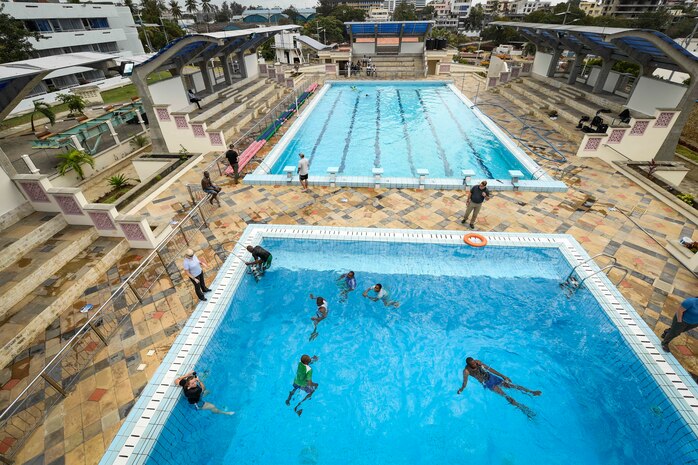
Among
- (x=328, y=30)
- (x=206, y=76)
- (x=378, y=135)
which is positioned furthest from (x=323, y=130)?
(x=328, y=30)

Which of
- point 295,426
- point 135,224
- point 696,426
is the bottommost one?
point 295,426

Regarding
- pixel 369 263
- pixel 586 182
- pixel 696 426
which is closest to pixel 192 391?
pixel 369 263

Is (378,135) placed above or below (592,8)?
below

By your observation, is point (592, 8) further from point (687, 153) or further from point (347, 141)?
point (347, 141)

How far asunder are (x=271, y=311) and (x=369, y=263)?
2.78 m

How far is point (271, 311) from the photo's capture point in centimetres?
743

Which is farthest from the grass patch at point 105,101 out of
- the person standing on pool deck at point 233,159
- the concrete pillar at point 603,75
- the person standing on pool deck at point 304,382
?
the concrete pillar at point 603,75

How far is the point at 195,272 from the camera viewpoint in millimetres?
6430

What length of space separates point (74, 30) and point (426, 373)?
50.2 metres

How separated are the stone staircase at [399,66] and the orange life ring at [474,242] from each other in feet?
81.6

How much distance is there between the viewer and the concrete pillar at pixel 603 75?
56.9ft

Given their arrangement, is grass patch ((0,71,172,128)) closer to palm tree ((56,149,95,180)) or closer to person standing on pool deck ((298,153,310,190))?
palm tree ((56,149,95,180))

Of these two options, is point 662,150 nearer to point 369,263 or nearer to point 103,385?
point 369,263

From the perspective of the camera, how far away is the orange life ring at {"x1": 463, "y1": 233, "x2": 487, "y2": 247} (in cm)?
829
